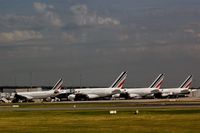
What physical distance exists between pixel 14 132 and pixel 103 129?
9.07 metres

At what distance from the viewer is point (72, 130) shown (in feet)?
164

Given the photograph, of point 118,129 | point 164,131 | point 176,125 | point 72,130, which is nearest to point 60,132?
point 72,130

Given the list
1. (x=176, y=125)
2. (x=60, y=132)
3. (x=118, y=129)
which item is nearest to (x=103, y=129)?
(x=118, y=129)

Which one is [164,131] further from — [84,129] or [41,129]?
[41,129]

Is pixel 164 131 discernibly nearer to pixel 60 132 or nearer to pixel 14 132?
pixel 60 132

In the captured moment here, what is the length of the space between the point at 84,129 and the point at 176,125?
1064 centimetres

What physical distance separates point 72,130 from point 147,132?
8.13 meters

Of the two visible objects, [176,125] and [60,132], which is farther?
[176,125]

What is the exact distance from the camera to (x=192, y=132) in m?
45.9

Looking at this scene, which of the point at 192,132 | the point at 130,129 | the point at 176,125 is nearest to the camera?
the point at 192,132

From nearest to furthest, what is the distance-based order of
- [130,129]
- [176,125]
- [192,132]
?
1. [192,132]
2. [130,129]
3. [176,125]

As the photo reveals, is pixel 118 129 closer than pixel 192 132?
No

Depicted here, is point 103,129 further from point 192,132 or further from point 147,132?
point 192,132

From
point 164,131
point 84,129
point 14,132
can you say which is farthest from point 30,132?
point 164,131
